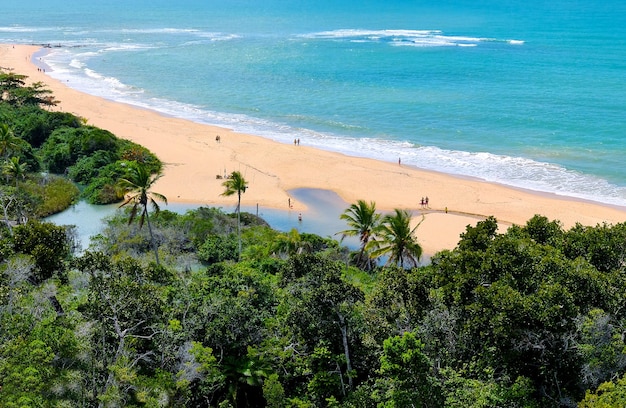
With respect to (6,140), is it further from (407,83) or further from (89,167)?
(407,83)

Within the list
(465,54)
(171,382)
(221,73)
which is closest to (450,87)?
(465,54)

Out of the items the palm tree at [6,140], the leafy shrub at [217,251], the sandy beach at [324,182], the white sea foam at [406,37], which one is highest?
the white sea foam at [406,37]

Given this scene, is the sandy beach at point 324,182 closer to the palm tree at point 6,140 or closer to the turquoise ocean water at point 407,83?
the turquoise ocean water at point 407,83

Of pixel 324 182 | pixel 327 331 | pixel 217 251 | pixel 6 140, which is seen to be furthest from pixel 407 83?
pixel 327 331

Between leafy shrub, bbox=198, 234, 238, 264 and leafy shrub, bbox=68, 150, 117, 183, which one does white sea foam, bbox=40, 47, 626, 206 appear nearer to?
leafy shrub, bbox=68, 150, 117, 183

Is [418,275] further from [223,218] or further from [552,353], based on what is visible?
[223,218]

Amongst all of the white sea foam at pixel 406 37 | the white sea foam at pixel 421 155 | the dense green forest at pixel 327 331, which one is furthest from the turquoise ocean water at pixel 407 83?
the dense green forest at pixel 327 331
